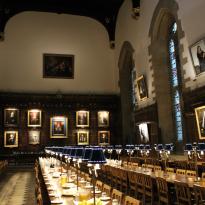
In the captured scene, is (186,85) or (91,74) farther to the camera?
(91,74)

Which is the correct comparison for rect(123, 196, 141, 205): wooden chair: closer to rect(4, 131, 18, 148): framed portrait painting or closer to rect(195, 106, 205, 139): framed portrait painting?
rect(195, 106, 205, 139): framed portrait painting

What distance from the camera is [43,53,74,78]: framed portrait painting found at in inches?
830

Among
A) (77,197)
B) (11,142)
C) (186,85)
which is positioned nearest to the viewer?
(77,197)

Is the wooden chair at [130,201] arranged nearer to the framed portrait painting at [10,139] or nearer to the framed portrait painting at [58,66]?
the framed portrait painting at [10,139]

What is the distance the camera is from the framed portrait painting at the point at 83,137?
20.2 meters

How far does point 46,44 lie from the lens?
69.8 ft

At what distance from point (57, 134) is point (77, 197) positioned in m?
16.2

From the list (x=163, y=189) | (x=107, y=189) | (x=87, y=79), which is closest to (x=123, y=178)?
(x=163, y=189)

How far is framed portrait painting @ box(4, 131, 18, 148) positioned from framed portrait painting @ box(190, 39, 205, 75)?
13.0 meters

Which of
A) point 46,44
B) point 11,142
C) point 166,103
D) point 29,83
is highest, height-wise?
point 46,44

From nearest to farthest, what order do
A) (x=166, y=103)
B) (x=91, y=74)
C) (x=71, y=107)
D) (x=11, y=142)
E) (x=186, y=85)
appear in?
(x=186, y=85)
(x=166, y=103)
(x=11, y=142)
(x=71, y=107)
(x=91, y=74)

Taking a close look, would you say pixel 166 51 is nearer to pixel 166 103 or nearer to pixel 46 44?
pixel 166 103

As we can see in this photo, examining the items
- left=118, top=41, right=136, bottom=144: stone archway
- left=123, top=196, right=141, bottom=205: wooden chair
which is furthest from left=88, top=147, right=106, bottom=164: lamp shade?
left=118, top=41, right=136, bottom=144: stone archway

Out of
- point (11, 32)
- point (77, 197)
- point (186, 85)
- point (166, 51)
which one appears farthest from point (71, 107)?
point (77, 197)
